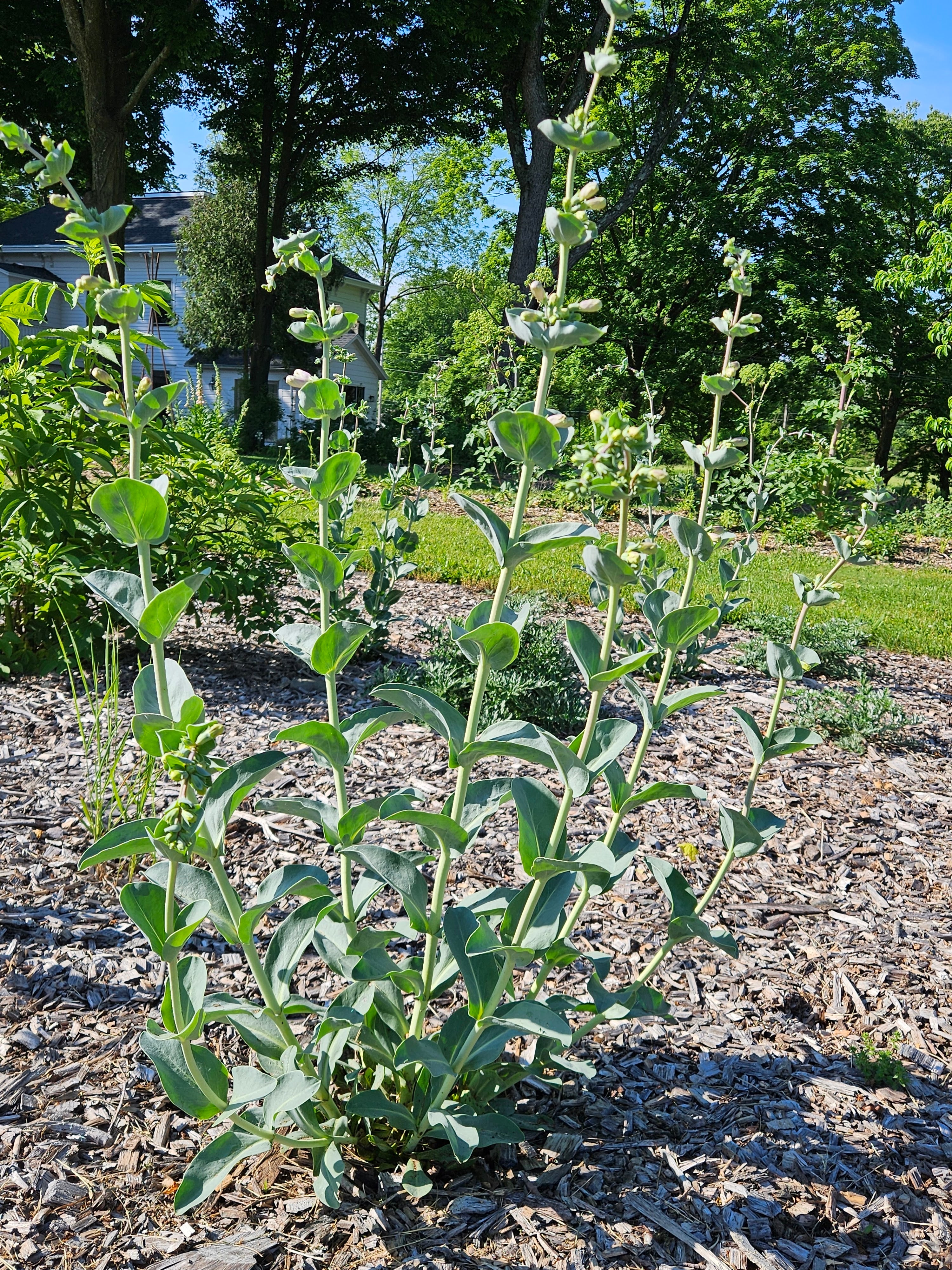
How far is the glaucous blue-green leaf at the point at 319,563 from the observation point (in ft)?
4.65

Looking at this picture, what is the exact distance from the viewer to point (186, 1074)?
143cm

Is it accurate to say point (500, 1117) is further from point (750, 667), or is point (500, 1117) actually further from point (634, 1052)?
point (750, 667)

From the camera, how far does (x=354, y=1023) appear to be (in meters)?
1.44

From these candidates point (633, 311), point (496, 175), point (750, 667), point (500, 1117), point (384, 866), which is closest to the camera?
point (384, 866)

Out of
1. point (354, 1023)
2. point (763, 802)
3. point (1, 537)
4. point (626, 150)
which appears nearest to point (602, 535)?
point (354, 1023)

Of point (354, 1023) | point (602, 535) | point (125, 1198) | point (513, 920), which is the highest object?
point (602, 535)

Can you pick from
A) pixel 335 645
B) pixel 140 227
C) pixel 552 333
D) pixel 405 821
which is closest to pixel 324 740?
pixel 335 645

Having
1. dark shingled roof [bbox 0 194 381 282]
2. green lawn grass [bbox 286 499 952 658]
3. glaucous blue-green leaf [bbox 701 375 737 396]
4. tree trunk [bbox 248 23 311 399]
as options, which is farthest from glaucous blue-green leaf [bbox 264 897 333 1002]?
dark shingled roof [bbox 0 194 381 282]

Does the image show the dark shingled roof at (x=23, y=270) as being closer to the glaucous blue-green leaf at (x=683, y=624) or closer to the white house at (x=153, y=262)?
the white house at (x=153, y=262)

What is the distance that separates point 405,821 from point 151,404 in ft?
2.69

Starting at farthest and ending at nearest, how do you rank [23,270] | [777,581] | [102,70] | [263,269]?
[23,270], [263,269], [102,70], [777,581]

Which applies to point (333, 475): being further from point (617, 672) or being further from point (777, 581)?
point (777, 581)

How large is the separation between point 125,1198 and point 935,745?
4057 mm

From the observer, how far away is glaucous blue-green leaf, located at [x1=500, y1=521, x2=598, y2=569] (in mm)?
1288
